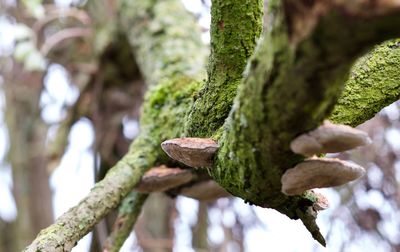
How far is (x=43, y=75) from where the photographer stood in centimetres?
384

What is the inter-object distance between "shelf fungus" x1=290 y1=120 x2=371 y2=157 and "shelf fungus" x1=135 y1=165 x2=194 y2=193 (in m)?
0.67

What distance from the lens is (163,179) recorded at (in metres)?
1.48

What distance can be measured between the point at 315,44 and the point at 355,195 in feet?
7.07

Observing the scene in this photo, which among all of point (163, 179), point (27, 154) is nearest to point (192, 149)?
point (163, 179)

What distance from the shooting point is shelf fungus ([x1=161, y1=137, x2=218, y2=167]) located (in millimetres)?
1030

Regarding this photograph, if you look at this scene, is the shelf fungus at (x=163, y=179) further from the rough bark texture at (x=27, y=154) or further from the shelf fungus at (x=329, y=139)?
the rough bark texture at (x=27, y=154)

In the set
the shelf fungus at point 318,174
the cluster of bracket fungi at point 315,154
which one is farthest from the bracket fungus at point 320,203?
the shelf fungus at point 318,174

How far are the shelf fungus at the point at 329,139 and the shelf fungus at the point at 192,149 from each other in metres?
0.25

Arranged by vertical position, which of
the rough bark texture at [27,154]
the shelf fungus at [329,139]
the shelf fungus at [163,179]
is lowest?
the rough bark texture at [27,154]

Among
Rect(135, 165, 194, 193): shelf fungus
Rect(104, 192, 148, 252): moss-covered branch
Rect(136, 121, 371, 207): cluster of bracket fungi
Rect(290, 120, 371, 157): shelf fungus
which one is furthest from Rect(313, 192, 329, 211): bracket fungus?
Rect(104, 192, 148, 252): moss-covered branch

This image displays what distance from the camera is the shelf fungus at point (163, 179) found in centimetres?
148

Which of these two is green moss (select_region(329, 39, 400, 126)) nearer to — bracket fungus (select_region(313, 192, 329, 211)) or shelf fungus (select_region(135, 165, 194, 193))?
bracket fungus (select_region(313, 192, 329, 211))

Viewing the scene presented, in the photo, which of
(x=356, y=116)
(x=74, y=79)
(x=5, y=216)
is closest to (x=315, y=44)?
(x=356, y=116)

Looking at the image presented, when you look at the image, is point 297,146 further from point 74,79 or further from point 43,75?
point 43,75
